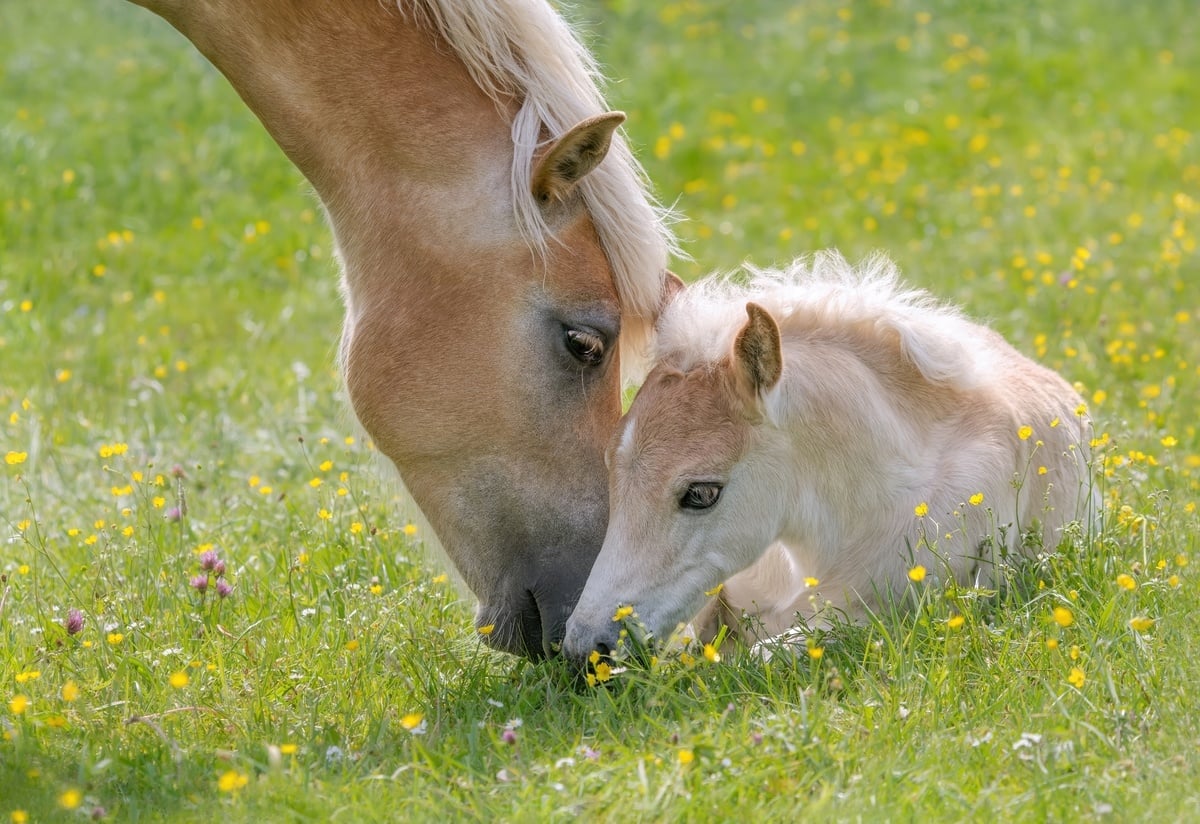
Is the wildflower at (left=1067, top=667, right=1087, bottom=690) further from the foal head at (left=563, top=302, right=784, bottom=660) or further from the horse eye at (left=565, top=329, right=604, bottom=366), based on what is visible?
the horse eye at (left=565, top=329, right=604, bottom=366)

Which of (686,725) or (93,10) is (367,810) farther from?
(93,10)

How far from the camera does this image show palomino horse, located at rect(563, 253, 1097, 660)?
3.69 m

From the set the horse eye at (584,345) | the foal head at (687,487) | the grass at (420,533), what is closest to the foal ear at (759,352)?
the foal head at (687,487)

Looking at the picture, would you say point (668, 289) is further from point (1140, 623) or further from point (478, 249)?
point (1140, 623)

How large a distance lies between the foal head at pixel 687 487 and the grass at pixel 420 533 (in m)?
0.23

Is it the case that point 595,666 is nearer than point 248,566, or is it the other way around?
point 595,666

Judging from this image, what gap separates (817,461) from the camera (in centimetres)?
392

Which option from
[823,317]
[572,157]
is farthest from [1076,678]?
[572,157]

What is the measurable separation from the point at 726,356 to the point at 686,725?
44.7 inches

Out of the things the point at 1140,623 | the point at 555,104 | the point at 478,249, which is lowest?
the point at 1140,623

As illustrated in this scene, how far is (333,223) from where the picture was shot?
4109 millimetres

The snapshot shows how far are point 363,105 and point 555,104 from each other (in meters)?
0.57

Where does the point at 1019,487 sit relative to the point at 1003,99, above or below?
below

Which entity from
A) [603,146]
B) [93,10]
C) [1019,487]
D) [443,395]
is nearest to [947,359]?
[1019,487]
